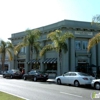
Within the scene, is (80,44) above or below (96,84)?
above

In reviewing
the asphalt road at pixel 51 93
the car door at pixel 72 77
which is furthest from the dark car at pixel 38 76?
the asphalt road at pixel 51 93

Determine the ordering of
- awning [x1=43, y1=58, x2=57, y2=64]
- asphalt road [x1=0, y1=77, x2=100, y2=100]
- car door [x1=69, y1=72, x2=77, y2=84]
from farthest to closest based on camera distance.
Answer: awning [x1=43, y1=58, x2=57, y2=64] < car door [x1=69, y1=72, x2=77, y2=84] < asphalt road [x1=0, y1=77, x2=100, y2=100]

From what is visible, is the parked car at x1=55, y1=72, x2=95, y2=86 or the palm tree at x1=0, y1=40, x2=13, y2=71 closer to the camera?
the parked car at x1=55, y1=72, x2=95, y2=86

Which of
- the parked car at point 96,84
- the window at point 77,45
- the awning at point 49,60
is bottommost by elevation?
the parked car at point 96,84

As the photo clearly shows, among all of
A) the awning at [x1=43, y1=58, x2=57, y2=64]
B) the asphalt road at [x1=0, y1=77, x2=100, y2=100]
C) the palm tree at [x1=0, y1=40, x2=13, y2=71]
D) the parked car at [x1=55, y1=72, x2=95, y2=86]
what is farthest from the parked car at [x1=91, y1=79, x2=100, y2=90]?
the palm tree at [x1=0, y1=40, x2=13, y2=71]

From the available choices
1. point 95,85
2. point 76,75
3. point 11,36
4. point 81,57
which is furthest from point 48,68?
point 95,85

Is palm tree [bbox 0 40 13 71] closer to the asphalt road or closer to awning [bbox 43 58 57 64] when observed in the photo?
awning [bbox 43 58 57 64]

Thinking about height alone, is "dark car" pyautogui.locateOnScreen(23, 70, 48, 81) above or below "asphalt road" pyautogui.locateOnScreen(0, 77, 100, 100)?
above

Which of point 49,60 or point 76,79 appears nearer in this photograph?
point 76,79

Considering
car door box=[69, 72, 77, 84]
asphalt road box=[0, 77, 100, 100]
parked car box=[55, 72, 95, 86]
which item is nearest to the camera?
asphalt road box=[0, 77, 100, 100]

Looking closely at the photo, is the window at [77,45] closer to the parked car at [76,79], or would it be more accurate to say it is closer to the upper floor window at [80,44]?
the upper floor window at [80,44]

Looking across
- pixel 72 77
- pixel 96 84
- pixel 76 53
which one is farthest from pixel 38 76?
pixel 96 84

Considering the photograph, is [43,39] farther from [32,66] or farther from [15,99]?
[15,99]

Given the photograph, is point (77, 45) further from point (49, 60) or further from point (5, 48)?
point (5, 48)
